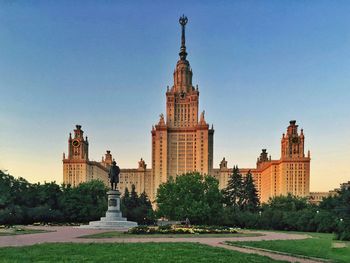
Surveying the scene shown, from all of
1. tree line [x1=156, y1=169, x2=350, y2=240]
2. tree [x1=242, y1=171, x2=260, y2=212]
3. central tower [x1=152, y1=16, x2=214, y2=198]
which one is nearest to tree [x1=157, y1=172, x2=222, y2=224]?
tree line [x1=156, y1=169, x2=350, y2=240]

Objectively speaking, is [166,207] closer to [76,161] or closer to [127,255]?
[127,255]

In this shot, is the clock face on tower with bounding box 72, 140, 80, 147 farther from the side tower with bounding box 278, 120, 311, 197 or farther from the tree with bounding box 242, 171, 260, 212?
the tree with bounding box 242, 171, 260, 212

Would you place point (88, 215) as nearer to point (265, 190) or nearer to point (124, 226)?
point (124, 226)

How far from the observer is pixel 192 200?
55969 millimetres

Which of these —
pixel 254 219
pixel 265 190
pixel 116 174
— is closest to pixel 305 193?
pixel 265 190

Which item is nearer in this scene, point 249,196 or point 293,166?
point 249,196

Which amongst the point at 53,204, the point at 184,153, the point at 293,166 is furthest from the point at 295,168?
the point at 53,204

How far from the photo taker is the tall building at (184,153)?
160 m

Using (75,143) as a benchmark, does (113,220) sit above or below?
below

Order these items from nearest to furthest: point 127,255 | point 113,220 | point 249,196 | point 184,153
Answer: point 127,255, point 113,220, point 249,196, point 184,153

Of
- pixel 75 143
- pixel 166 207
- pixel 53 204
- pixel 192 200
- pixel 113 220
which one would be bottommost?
pixel 53 204

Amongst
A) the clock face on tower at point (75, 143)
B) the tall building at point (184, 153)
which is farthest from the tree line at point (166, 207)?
the clock face on tower at point (75, 143)

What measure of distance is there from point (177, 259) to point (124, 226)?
96.3 feet

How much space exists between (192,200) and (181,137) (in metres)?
119
